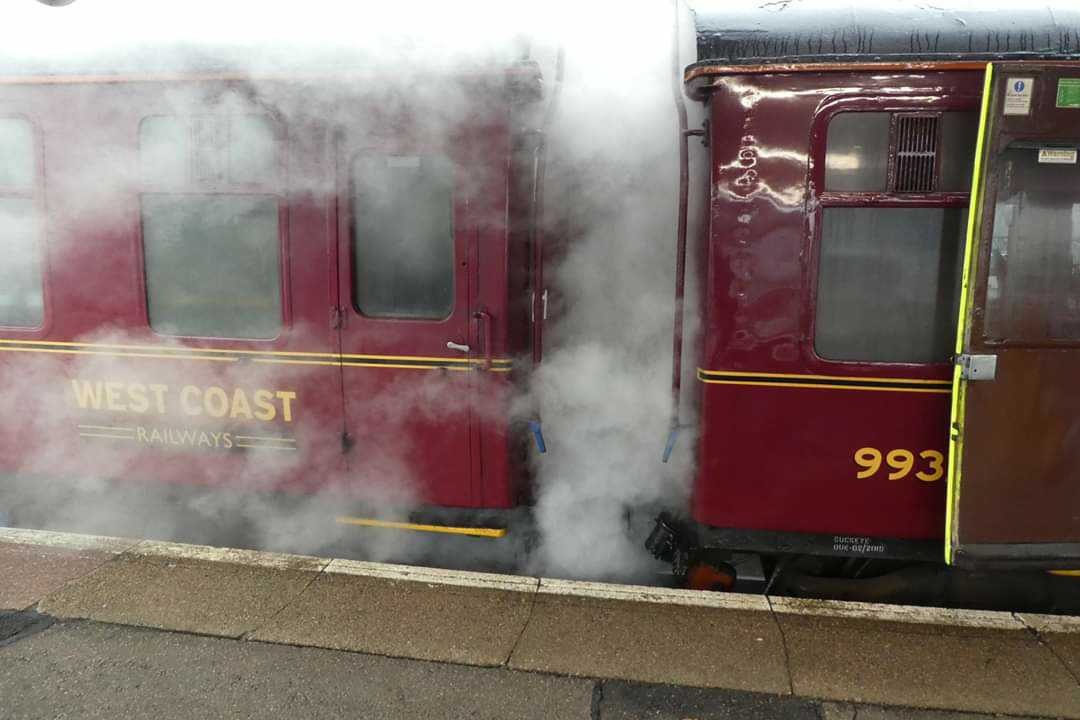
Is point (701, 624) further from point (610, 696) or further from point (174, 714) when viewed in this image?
point (174, 714)

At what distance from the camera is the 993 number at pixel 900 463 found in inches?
122

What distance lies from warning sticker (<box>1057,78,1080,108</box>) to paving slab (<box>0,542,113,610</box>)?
4.57 meters

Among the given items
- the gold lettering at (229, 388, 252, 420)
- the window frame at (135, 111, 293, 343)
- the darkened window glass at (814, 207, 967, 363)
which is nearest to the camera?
the darkened window glass at (814, 207, 967, 363)

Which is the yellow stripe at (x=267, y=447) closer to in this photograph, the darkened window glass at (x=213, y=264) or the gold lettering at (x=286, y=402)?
the gold lettering at (x=286, y=402)

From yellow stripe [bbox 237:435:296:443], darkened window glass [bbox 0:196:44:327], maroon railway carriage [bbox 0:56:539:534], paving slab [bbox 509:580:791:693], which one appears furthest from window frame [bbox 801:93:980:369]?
darkened window glass [bbox 0:196:44:327]

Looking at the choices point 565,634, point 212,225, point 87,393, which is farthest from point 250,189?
point 565,634

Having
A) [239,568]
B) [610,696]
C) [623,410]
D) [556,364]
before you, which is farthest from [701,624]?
[239,568]

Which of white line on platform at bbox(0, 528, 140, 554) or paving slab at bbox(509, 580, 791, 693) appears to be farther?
white line on platform at bbox(0, 528, 140, 554)

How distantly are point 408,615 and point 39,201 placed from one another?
9.57 ft

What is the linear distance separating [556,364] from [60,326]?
8.72ft

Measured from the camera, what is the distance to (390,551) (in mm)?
4121

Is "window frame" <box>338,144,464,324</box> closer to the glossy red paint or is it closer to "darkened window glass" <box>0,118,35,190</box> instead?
the glossy red paint

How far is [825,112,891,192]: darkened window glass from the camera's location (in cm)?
296

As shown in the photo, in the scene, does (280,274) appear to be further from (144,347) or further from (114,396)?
(114,396)
